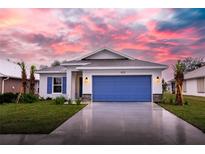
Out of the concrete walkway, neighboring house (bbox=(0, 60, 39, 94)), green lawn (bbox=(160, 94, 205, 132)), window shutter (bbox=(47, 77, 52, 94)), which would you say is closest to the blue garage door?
green lawn (bbox=(160, 94, 205, 132))

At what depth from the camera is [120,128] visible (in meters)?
7.26

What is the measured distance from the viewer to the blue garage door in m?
16.8

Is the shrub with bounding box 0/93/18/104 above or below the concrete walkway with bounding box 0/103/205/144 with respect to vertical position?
above

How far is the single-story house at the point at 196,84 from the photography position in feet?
82.1

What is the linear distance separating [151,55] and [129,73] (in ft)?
13.1

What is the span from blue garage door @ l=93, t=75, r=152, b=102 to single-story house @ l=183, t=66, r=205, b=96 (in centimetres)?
1000

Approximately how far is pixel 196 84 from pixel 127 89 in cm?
1406

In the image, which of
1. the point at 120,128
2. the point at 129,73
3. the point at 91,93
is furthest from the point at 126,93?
the point at 120,128

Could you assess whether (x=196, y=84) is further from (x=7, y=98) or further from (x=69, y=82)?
(x=7, y=98)

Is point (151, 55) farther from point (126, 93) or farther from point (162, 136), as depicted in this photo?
point (162, 136)

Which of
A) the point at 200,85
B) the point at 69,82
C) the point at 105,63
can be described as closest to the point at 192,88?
the point at 200,85

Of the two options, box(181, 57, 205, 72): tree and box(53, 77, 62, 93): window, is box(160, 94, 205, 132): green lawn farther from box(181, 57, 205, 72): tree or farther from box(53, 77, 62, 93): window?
box(181, 57, 205, 72): tree

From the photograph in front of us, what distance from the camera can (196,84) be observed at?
27.2 meters
